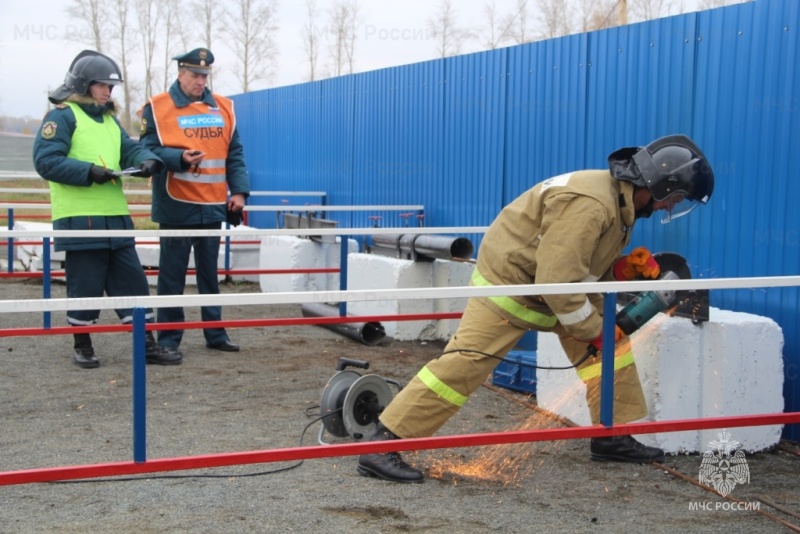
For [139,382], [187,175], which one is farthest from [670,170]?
[187,175]

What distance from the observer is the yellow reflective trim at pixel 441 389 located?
13.3 feet

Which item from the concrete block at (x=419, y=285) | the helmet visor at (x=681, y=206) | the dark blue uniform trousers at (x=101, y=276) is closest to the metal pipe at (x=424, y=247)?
the concrete block at (x=419, y=285)

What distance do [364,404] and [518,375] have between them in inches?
68.7

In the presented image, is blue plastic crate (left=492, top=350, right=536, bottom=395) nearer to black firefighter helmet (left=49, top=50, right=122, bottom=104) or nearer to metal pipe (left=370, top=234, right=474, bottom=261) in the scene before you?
metal pipe (left=370, top=234, right=474, bottom=261)

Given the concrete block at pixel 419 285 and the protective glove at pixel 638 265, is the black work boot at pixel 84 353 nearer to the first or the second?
the concrete block at pixel 419 285

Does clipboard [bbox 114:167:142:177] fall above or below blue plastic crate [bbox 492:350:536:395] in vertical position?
above

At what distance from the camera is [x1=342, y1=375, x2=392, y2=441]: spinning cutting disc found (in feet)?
15.1

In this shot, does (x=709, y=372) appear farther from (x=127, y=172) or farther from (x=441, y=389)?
(x=127, y=172)

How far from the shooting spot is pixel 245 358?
6977 mm

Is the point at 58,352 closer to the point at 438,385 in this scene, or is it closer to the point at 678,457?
the point at 438,385

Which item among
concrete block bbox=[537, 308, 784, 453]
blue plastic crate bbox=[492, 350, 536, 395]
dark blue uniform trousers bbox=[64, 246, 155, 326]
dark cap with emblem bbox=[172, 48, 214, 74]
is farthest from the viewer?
dark cap with emblem bbox=[172, 48, 214, 74]

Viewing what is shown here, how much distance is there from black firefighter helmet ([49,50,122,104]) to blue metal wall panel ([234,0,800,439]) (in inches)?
127

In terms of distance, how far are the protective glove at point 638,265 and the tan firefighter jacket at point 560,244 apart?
3.5 inches

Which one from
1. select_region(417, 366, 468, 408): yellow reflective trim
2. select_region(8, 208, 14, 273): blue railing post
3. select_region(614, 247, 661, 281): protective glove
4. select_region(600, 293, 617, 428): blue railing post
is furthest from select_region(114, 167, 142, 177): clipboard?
select_region(600, 293, 617, 428): blue railing post
